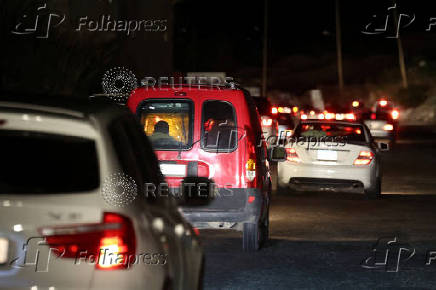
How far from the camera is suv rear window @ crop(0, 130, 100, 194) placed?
15.5 ft

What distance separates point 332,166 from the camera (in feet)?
57.3

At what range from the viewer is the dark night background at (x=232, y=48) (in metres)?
22.1

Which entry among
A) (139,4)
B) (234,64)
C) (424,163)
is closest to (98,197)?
(424,163)

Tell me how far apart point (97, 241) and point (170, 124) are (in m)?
6.44

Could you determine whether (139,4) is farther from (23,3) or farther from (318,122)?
(318,122)

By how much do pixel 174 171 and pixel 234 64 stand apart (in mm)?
129513

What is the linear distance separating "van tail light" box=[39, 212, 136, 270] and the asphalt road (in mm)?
4451

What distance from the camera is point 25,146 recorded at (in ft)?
16.0

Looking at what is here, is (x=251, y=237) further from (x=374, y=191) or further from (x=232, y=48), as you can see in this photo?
(x=232, y=48)

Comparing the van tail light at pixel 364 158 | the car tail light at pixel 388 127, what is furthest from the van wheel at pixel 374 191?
the car tail light at pixel 388 127

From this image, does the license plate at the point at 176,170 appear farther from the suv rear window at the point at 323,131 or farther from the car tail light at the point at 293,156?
the suv rear window at the point at 323,131

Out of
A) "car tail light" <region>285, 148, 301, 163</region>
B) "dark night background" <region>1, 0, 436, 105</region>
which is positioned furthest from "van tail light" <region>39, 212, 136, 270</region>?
"dark night background" <region>1, 0, 436, 105</region>

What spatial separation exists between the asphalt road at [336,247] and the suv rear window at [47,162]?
442 centimetres

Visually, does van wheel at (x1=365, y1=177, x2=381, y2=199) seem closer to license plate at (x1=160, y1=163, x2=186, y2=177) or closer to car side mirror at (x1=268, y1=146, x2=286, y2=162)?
car side mirror at (x1=268, y1=146, x2=286, y2=162)
